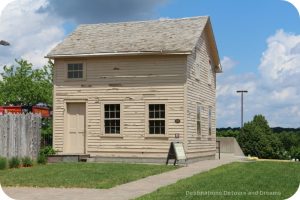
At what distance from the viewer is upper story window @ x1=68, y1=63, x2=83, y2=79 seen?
23172mm

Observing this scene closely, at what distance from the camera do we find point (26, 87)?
4991cm

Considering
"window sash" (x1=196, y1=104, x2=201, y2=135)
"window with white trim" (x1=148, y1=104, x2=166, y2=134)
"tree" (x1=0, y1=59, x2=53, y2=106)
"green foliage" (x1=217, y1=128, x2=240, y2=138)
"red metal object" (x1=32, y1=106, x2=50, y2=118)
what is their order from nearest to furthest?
"window with white trim" (x1=148, y1=104, x2=166, y2=134) < "window sash" (x1=196, y1=104, x2=201, y2=135) < "red metal object" (x1=32, y1=106, x2=50, y2=118) < "green foliage" (x1=217, y1=128, x2=240, y2=138) < "tree" (x1=0, y1=59, x2=53, y2=106)

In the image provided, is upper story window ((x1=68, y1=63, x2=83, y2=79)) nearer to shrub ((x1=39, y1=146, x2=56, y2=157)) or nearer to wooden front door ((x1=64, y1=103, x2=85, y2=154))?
wooden front door ((x1=64, y1=103, x2=85, y2=154))

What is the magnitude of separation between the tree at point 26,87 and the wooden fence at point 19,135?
27.8 metres

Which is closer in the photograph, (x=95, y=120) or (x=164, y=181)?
(x=164, y=181)

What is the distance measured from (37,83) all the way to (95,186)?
38289mm

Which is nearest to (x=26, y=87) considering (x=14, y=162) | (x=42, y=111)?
(x=42, y=111)

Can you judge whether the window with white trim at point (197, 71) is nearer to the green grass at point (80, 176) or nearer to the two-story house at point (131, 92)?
the two-story house at point (131, 92)

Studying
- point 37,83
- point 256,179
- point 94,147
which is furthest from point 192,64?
point 37,83

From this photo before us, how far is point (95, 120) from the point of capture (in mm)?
22656

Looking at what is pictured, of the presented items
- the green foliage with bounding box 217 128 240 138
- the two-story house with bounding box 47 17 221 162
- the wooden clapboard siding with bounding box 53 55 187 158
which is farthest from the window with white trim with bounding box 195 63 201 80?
the green foliage with bounding box 217 128 240 138

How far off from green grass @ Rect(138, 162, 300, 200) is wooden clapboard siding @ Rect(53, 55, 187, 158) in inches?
186

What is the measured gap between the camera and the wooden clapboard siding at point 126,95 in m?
21.7

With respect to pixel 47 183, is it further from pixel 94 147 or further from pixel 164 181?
pixel 94 147
